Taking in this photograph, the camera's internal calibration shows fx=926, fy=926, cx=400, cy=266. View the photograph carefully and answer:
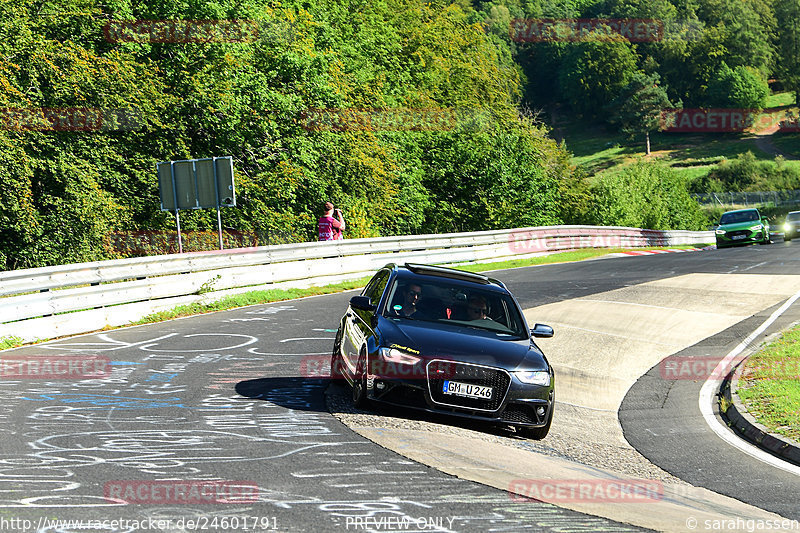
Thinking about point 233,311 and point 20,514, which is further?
point 233,311

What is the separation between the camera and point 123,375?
443 inches

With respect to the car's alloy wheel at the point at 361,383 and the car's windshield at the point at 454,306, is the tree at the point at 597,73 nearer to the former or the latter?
the car's windshield at the point at 454,306

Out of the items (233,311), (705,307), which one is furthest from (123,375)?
(705,307)

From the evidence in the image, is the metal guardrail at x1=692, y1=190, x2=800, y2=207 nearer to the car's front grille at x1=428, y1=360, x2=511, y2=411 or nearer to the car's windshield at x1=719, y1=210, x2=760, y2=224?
the car's windshield at x1=719, y1=210, x2=760, y2=224

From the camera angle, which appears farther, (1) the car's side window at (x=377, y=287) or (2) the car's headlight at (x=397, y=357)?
(1) the car's side window at (x=377, y=287)

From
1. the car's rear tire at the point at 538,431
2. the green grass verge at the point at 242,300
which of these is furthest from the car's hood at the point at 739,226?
the car's rear tire at the point at 538,431

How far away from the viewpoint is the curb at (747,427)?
9289mm

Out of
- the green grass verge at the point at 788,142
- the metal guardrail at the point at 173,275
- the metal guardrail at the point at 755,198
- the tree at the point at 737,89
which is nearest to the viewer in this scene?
the metal guardrail at the point at 173,275

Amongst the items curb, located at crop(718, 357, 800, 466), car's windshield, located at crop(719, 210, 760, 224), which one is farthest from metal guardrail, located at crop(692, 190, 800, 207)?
curb, located at crop(718, 357, 800, 466)

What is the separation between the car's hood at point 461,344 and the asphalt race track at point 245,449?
0.74m

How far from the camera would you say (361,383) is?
9195mm

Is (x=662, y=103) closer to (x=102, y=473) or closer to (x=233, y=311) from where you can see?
(x=233, y=311)

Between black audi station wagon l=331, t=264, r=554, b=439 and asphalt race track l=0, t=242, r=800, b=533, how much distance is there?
359mm

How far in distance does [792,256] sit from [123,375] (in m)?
24.8
